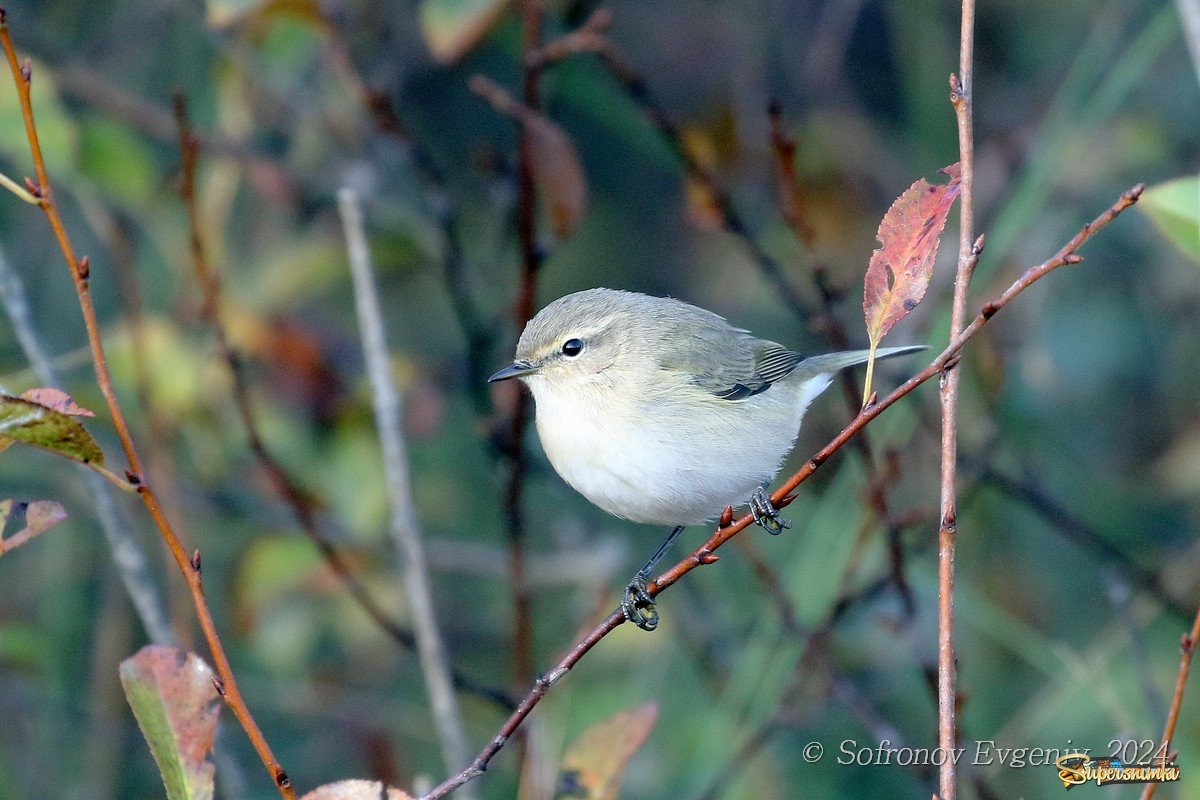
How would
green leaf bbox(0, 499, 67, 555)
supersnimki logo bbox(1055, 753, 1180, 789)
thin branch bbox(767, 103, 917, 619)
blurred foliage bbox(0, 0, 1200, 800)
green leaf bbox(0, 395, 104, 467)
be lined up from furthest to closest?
1. blurred foliage bbox(0, 0, 1200, 800)
2. thin branch bbox(767, 103, 917, 619)
3. supersnimki logo bbox(1055, 753, 1180, 789)
4. green leaf bbox(0, 499, 67, 555)
5. green leaf bbox(0, 395, 104, 467)

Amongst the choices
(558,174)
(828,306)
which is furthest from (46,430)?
(828,306)

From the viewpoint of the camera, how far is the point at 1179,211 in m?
2.13

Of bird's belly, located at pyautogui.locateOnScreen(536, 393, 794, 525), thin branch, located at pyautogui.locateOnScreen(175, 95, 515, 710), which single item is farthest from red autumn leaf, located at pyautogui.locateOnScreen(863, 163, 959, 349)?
thin branch, located at pyautogui.locateOnScreen(175, 95, 515, 710)

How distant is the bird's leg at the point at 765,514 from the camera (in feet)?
8.07

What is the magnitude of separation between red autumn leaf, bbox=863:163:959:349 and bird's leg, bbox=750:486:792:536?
2.44ft

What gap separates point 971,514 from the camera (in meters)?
4.71

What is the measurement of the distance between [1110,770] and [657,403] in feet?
4.35

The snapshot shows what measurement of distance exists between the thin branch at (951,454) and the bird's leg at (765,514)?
0.71m

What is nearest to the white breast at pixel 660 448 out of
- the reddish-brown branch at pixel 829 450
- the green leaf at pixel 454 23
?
the reddish-brown branch at pixel 829 450

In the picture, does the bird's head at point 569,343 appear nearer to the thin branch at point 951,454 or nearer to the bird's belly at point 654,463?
the bird's belly at point 654,463

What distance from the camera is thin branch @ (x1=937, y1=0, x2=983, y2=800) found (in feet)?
5.20

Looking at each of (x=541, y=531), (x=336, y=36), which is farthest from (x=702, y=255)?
(x=336, y=36)

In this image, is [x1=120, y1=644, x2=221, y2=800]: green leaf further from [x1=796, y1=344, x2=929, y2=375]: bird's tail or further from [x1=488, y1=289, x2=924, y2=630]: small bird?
[x1=796, y1=344, x2=929, y2=375]: bird's tail

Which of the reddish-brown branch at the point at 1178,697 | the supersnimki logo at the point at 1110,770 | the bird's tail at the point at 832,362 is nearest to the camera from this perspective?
the reddish-brown branch at the point at 1178,697
